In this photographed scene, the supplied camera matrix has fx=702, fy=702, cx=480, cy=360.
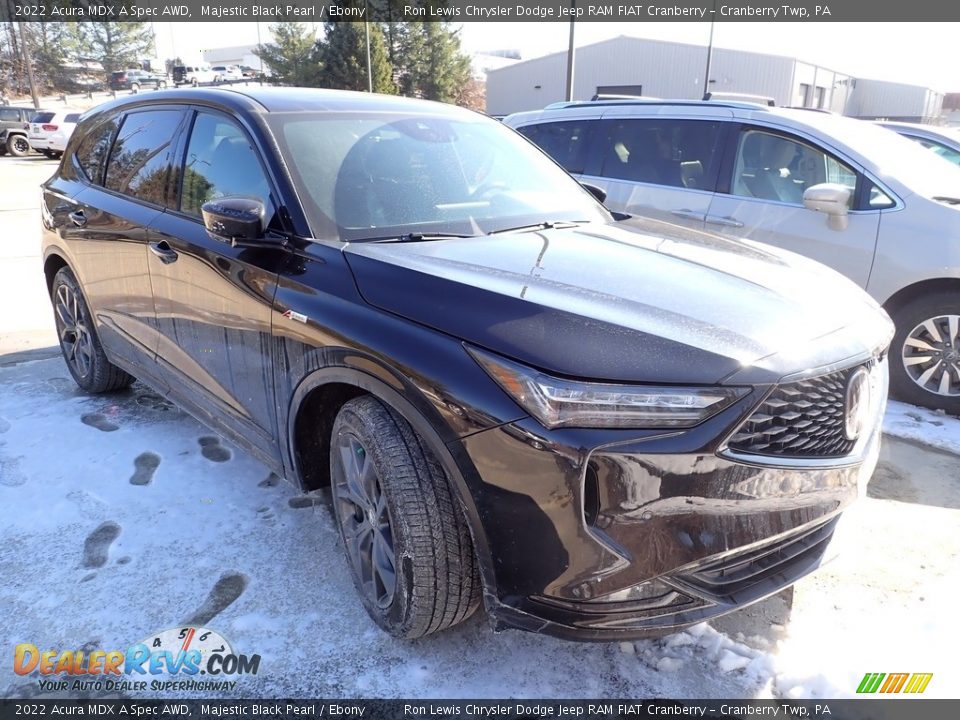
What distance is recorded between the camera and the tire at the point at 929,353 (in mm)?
4344

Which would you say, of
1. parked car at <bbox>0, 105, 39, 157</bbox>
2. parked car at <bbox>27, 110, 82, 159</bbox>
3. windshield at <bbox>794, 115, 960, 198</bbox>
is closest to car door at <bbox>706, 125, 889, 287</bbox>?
windshield at <bbox>794, 115, 960, 198</bbox>

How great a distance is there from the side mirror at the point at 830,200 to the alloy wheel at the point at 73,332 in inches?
184

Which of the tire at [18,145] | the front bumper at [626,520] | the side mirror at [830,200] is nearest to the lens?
the front bumper at [626,520]

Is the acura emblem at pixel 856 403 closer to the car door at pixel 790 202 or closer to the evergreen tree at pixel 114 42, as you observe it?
the car door at pixel 790 202

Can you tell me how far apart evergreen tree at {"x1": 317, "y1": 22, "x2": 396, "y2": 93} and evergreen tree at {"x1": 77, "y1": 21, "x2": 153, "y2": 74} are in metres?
25.1

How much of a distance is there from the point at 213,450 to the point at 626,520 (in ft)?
8.96

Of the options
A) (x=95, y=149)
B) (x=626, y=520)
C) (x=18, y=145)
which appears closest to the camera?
(x=626, y=520)

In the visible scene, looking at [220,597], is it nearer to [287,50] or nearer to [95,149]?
[95,149]

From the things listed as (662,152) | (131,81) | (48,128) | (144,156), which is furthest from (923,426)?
(131,81)

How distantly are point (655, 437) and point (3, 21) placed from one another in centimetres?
6031

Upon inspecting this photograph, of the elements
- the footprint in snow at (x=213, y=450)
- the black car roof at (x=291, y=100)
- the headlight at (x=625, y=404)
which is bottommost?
the footprint in snow at (x=213, y=450)

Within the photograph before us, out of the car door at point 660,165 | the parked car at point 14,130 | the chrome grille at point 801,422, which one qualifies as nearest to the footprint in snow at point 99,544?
the chrome grille at point 801,422

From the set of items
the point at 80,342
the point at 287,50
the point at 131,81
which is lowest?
the point at 80,342

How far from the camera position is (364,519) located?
244 cm
